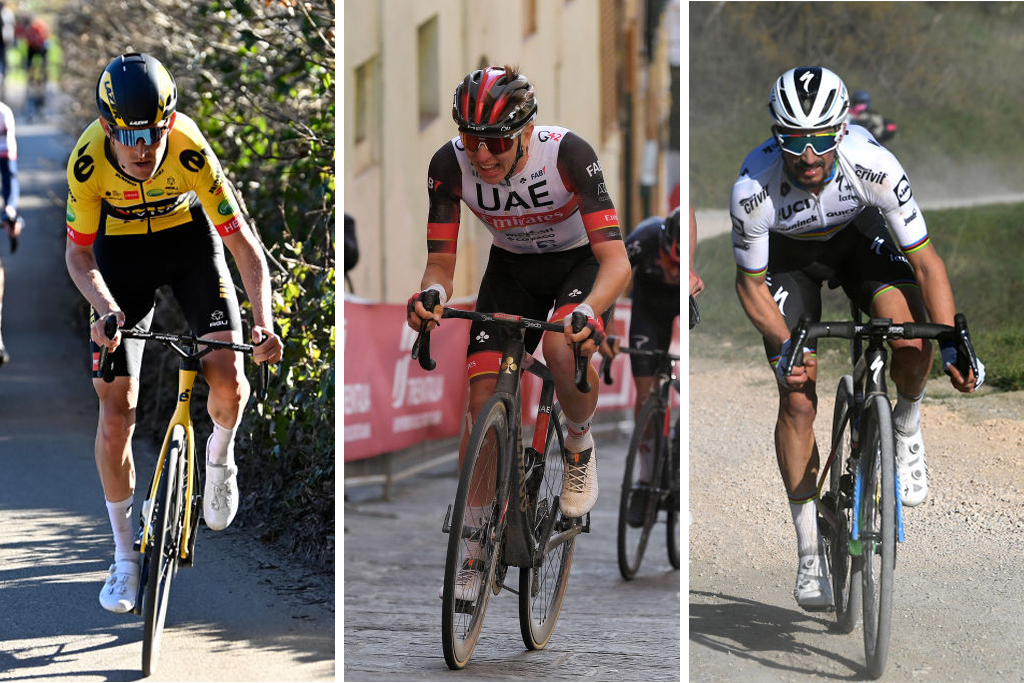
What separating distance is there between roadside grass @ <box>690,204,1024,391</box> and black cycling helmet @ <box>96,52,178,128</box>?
2.06m

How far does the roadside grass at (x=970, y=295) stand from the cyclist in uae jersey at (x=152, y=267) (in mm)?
1662

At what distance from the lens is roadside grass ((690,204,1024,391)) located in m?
5.32

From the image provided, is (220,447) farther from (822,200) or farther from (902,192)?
(902,192)

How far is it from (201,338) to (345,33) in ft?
4.72

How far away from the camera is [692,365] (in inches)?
209

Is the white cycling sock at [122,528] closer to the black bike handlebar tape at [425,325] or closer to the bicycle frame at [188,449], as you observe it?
the bicycle frame at [188,449]

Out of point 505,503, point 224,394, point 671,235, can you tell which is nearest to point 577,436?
point 505,503

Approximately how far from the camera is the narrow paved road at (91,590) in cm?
478

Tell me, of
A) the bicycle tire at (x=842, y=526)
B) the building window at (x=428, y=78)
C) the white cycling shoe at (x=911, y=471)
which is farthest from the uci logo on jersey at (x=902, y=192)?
the building window at (x=428, y=78)

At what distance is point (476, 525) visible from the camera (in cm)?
463

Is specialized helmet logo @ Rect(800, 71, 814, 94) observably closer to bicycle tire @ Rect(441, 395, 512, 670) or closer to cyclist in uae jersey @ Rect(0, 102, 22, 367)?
bicycle tire @ Rect(441, 395, 512, 670)

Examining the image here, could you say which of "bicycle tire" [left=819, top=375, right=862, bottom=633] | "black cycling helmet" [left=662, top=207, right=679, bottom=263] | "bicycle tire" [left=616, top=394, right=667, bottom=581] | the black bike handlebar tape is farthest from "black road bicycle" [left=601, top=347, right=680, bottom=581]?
the black bike handlebar tape

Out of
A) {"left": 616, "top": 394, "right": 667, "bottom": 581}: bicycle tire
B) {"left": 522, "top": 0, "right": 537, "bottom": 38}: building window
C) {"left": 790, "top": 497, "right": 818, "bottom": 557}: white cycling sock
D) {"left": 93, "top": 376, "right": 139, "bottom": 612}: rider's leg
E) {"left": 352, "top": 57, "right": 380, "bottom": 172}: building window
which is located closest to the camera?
{"left": 93, "top": 376, "right": 139, "bottom": 612}: rider's leg

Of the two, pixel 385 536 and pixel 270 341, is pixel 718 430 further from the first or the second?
pixel 385 536
